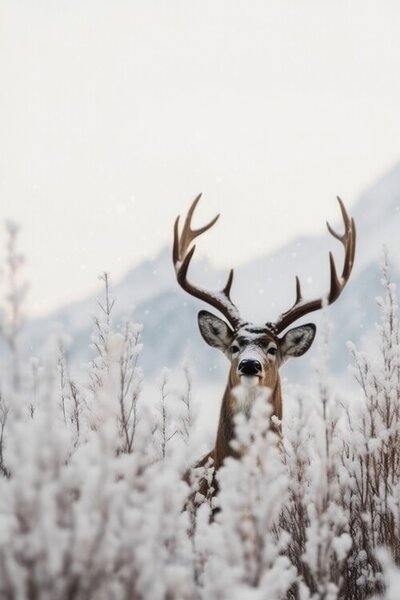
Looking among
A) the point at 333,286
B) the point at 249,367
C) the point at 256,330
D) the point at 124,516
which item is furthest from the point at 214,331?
the point at 124,516

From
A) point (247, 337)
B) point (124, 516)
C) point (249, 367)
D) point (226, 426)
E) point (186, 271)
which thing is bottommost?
point (124, 516)

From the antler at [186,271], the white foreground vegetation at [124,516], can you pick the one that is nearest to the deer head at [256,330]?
the antler at [186,271]

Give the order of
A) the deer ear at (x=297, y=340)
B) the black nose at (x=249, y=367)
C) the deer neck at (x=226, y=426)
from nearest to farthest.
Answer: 1. the black nose at (x=249, y=367)
2. the deer neck at (x=226, y=426)
3. the deer ear at (x=297, y=340)

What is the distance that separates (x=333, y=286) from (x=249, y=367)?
53.5 inches

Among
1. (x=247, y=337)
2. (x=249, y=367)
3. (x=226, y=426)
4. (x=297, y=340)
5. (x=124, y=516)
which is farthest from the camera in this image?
(x=297, y=340)

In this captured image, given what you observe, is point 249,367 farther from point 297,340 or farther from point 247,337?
point 297,340

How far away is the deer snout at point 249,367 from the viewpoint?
541cm

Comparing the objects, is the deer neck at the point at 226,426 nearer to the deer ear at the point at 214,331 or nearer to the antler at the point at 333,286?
the deer ear at the point at 214,331

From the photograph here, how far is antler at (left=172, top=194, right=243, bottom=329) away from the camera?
6316mm

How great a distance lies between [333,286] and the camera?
20.8ft

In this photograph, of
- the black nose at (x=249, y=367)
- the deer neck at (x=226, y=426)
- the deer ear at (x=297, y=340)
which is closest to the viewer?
the black nose at (x=249, y=367)

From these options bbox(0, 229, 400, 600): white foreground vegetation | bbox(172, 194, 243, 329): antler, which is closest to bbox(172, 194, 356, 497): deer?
bbox(172, 194, 243, 329): antler

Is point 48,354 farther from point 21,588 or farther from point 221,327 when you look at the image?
point 221,327

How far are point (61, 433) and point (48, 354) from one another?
23 cm
